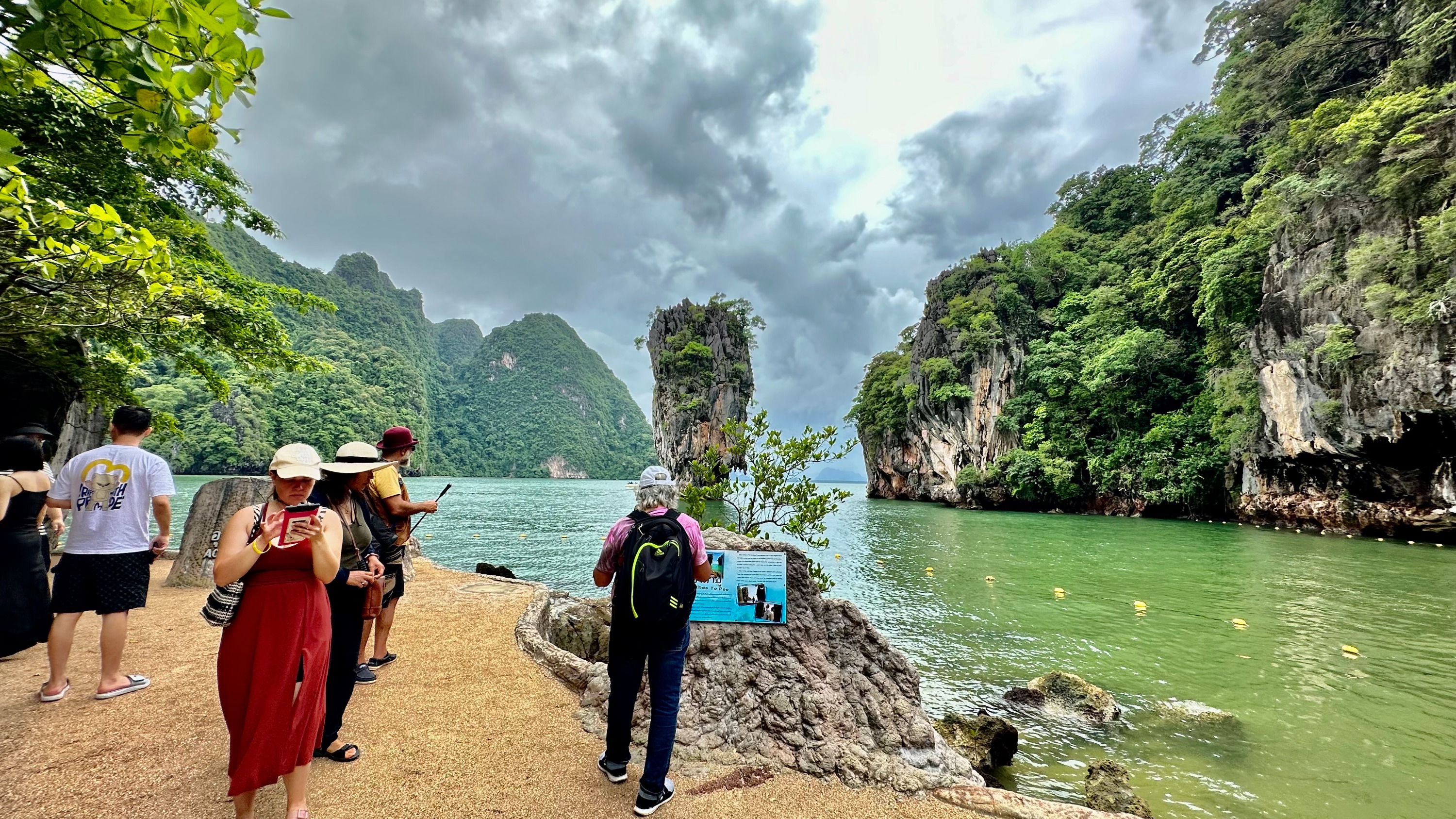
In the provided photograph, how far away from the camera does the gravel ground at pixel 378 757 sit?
237cm

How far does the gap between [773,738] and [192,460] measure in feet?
209

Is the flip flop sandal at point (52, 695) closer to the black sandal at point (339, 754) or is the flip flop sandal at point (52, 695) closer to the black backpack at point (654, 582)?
the black sandal at point (339, 754)

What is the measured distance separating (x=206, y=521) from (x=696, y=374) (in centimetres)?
3458

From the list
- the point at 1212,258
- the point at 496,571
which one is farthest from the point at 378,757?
the point at 1212,258

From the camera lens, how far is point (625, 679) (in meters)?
2.60

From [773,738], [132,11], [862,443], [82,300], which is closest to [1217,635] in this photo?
[773,738]

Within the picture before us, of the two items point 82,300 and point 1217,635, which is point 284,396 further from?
point 1217,635

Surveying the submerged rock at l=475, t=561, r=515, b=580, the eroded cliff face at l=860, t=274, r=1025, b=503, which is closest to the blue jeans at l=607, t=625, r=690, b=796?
the submerged rock at l=475, t=561, r=515, b=580

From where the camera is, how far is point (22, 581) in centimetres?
305

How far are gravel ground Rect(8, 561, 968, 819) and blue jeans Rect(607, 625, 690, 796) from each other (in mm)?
186

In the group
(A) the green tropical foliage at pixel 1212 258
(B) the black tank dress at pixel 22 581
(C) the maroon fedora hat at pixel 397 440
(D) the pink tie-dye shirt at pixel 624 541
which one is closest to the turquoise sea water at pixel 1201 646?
(D) the pink tie-dye shirt at pixel 624 541

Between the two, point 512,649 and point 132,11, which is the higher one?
point 132,11

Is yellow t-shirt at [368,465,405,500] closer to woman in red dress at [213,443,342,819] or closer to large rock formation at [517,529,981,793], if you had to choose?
woman in red dress at [213,443,342,819]

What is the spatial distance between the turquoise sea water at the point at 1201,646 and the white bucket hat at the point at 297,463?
5.12 metres
